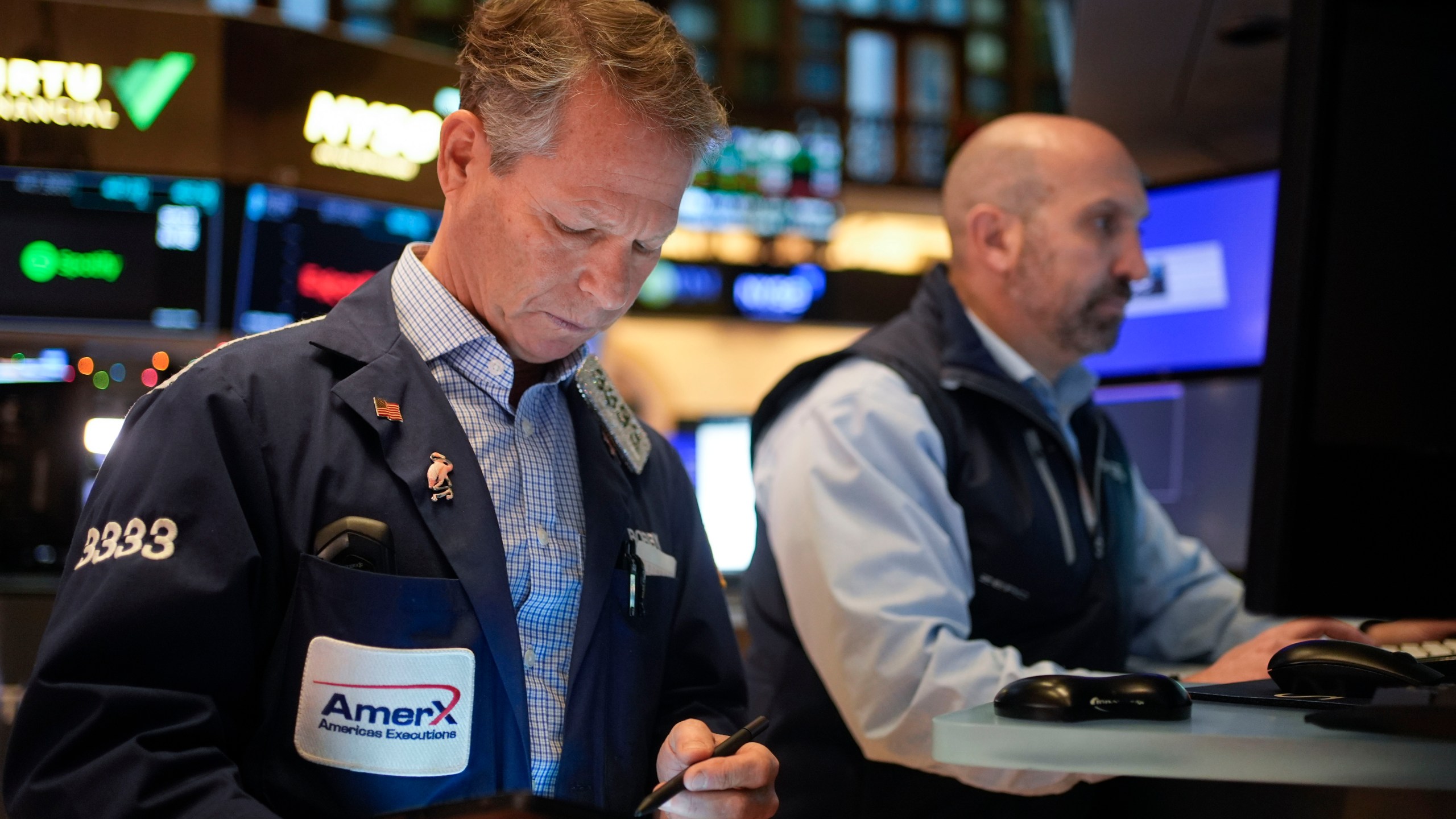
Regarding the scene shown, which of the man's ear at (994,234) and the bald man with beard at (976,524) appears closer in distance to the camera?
the bald man with beard at (976,524)

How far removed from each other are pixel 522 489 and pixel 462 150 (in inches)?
12.7

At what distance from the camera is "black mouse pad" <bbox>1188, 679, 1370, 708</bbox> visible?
961mm

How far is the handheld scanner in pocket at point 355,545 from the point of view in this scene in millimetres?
972

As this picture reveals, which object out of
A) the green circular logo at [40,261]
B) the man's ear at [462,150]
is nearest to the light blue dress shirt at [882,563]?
the man's ear at [462,150]

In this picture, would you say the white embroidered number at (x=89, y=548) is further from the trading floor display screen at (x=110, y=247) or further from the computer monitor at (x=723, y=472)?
the computer monitor at (x=723, y=472)

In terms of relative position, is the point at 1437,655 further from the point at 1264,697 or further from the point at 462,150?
the point at 462,150

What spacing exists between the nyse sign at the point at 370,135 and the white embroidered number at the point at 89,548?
1.82 metres

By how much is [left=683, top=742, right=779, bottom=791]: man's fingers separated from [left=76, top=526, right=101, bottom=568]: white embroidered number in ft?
1.57

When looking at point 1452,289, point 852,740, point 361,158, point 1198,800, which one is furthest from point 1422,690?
point 361,158

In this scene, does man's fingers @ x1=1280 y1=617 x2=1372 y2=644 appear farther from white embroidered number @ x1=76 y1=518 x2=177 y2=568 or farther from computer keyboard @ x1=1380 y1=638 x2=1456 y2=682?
white embroidered number @ x1=76 y1=518 x2=177 y2=568

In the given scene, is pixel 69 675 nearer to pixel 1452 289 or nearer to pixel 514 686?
pixel 514 686

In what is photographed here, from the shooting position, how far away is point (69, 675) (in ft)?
2.82

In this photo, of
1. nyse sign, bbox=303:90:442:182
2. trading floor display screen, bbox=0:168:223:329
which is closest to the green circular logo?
trading floor display screen, bbox=0:168:223:329

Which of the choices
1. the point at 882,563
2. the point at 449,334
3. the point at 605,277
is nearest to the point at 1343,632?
the point at 882,563
